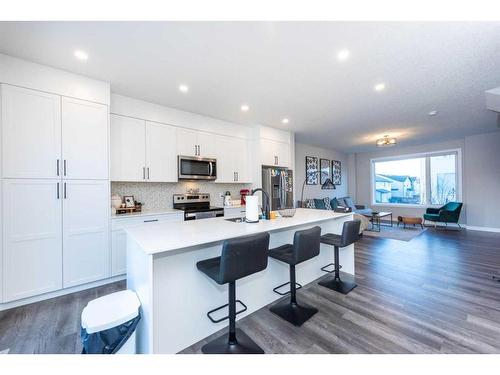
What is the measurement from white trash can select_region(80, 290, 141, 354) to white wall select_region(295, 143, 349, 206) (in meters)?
5.43

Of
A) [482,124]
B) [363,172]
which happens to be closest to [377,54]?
[482,124]

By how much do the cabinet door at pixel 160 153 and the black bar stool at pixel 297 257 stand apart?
94.8 inches

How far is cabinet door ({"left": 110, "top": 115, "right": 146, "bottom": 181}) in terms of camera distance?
122 inches

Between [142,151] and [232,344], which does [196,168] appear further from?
[232,344]

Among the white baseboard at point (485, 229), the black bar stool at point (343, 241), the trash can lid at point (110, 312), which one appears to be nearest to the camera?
the trash can lid at point (110, 312)

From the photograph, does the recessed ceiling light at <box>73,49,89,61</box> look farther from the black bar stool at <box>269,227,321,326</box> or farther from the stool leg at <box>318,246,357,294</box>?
the stool leg at <box>318,246,357,294</box>

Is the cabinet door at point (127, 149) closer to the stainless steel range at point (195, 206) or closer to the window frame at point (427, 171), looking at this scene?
the stainless steel range at point (195, 206)

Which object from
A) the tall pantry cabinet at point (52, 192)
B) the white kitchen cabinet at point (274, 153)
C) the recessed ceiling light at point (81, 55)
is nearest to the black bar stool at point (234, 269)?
the tall pantry cabinet at point (52, 192)

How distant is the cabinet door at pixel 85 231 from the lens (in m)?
2.48

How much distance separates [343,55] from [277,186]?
301cm

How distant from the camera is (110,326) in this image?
1.27 meters

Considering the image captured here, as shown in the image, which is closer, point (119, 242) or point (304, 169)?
point (119, 242)

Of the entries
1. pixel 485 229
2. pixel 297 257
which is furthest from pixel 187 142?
pixel 485 229
